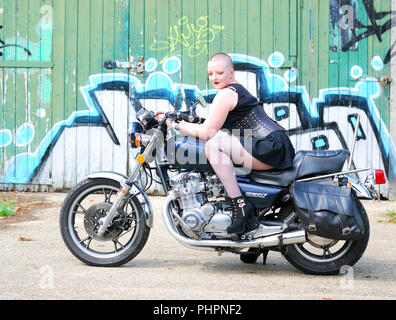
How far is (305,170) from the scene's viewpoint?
4.96 metres

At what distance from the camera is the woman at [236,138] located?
4879mm

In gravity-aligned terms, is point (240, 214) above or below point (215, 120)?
A: below

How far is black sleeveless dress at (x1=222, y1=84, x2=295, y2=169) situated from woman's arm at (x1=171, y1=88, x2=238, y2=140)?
0.06 m

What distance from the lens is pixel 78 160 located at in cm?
889

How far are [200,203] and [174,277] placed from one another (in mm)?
543

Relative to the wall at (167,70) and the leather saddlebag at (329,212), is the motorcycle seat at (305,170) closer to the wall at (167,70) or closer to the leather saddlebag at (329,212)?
the leather saddlebag at (329,212)

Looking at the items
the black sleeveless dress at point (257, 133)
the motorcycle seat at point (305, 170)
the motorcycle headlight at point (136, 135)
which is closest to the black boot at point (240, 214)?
the motorcycle seat at point (305, 170)

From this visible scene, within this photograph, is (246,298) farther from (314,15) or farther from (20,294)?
(314,15)

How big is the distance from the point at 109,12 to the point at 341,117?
3103mm

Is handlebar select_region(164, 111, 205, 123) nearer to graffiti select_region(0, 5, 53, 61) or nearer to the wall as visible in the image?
the wall

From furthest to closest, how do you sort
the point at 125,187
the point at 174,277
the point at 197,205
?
the point at 125,187
the point at 197,205
the point at 174,277

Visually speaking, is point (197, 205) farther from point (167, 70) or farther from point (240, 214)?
point (167, 70)

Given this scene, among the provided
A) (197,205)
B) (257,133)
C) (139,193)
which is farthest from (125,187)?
(257,133)

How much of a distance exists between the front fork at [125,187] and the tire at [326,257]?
1031mm
